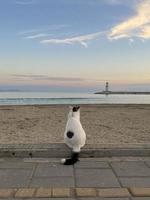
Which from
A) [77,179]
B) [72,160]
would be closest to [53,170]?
[72,160]

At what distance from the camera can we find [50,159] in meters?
7.23

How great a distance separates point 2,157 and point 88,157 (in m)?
1.64

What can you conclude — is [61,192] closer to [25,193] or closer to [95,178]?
[25,193]

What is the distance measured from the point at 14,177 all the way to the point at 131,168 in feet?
6.49

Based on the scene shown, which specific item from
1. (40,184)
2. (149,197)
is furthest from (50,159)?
(149,197)

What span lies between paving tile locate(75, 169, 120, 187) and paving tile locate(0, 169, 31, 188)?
0.79 m

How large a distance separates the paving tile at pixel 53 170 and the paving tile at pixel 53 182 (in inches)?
9.1

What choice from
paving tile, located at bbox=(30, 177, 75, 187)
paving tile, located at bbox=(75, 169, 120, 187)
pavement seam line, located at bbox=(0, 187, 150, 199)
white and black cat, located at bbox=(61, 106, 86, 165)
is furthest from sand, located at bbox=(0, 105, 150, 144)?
pavement seam line, located at bbox=(0, 187, 150, 199)

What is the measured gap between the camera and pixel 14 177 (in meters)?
5.91

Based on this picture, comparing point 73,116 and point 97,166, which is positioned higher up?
point 73,116

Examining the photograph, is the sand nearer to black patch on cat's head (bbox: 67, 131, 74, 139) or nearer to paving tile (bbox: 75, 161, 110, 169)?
black patch on cat's head (bbox: 67, 131, 74, 139)

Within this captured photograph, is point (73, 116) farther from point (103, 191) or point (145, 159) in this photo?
point (103, 191)

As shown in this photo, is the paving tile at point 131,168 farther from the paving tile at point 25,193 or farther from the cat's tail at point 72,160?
the paving tile at point 25,193

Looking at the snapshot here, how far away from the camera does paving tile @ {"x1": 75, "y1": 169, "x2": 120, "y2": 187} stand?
555 centimetres
